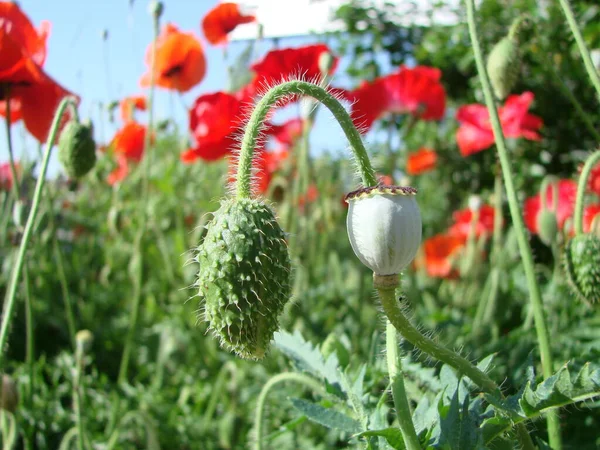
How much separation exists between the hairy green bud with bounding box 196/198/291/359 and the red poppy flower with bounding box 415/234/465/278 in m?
2.09

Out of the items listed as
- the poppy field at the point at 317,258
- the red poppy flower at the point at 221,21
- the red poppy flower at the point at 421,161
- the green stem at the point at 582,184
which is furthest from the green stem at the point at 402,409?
the red poppy flower at the point at 421,161

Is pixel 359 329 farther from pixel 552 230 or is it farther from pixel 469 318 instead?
pixel 552 230

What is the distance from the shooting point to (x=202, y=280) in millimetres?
769

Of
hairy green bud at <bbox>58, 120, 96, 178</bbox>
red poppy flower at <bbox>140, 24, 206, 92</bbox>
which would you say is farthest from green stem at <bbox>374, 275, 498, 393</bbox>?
red poppy flower at <bbox>140, 24, 206, 92</bbox>

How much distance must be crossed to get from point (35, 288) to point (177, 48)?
1.13m

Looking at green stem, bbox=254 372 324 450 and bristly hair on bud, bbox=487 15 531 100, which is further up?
bristly hair on bud, bbox=487 15 531 100

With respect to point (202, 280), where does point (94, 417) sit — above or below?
below

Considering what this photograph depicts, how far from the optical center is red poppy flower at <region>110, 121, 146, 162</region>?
262 centimetres

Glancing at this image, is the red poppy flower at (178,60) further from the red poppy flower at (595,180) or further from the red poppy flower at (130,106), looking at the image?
the red poppy flower at (595,180)

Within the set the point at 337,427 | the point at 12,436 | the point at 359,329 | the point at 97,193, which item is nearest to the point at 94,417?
the point at 12,436

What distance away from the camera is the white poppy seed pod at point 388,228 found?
0.67 metres

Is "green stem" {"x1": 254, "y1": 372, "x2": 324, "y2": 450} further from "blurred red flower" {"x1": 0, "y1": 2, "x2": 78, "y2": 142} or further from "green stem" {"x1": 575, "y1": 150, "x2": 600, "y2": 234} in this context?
"blurred red flower" {"x1": 0, "y1": 2, "x2": 78, "y2": 142}

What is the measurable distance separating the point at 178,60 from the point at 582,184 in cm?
172

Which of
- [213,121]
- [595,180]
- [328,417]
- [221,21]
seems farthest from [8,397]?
[221,21]
